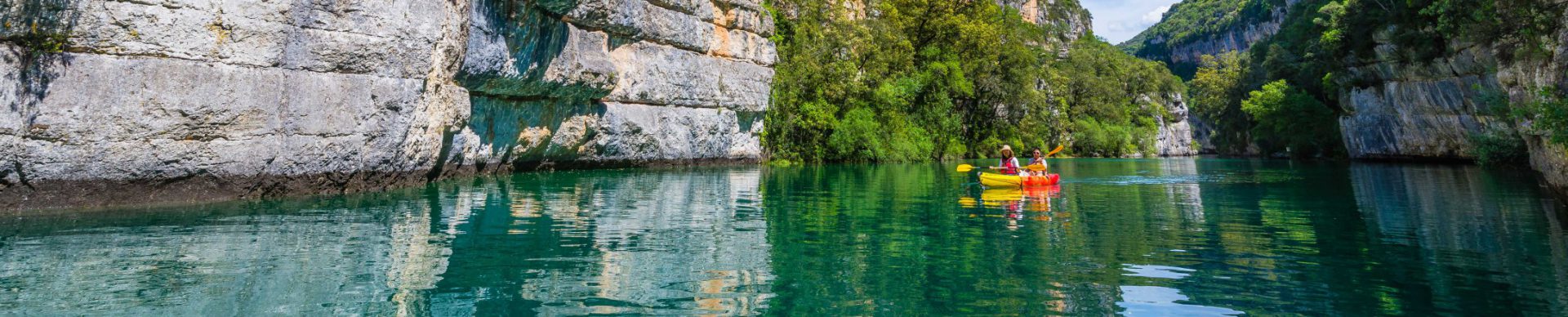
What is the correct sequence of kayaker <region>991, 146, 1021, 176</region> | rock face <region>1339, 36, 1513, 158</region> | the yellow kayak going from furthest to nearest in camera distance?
rock face <region>1339, 36, 1513, 158</region> → kayaker <region>991, 146, 1021, 176</region> → the yellow kayak

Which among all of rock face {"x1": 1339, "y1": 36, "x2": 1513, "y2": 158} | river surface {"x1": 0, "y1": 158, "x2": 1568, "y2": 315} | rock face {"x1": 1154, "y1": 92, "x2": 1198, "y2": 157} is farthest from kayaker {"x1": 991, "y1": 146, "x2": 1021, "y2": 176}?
rock face {"x1": 1154, "y1": 92, "x2": 1198, "y2": 157}

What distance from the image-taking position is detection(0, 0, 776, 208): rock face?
12.3 m

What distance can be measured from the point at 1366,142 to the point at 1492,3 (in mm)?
34006

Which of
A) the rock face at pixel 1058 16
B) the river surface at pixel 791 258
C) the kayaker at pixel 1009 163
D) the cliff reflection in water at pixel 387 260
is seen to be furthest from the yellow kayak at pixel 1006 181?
the rock face at pixel 1058 16

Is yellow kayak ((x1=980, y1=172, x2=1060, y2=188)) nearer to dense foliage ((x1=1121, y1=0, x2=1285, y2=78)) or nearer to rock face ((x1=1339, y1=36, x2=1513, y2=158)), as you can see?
rock face ((x1=1339, y1=36, x2=1513, y2=158))

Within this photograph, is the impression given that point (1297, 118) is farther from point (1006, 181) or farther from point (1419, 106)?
point (1006, 181)

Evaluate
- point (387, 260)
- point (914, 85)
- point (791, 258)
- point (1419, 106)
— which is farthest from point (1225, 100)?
point (387, 260)

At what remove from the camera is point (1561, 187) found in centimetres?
1384

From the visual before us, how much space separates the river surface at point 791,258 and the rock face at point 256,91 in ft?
3.45

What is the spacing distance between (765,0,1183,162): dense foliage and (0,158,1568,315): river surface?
27354 millimetres

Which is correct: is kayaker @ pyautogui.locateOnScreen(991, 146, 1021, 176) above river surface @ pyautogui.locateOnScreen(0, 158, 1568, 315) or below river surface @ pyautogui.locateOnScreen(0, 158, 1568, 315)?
above

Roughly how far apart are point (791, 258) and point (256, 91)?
423 inches

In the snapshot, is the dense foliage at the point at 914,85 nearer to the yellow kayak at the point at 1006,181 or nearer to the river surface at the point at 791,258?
the yellow kayak at the point at 1006,181

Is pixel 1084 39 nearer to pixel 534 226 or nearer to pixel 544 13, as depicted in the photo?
pixel 544 13
